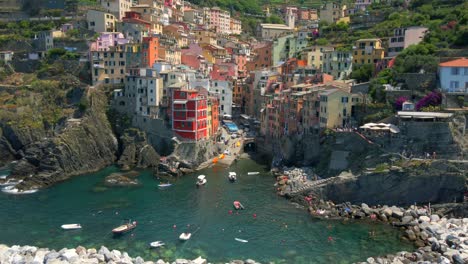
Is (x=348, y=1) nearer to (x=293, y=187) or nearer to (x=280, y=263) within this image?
(x=293, y=187)

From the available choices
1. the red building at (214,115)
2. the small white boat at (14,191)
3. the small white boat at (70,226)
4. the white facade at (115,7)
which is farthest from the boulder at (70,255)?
the white facade at (115,7)

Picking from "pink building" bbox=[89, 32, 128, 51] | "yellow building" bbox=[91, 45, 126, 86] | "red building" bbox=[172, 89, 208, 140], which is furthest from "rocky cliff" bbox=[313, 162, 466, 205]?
"pink building" bbox=[89, 32, 128, 51]

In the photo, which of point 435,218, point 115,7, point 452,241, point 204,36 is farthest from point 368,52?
point 115,7

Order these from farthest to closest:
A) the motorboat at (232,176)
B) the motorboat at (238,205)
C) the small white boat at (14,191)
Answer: the motorboat at (232,176) < the small white boat at (14,191) < the motorboat at (238,205)

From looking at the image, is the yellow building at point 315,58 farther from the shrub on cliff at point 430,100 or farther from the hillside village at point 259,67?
the shrub on cliff at point 430,100

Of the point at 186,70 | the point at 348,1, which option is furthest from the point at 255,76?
→ the point at 348,1

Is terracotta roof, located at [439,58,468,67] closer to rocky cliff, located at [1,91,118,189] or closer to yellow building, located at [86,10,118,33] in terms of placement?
rocky cliff, located at [1,91,118,189]
